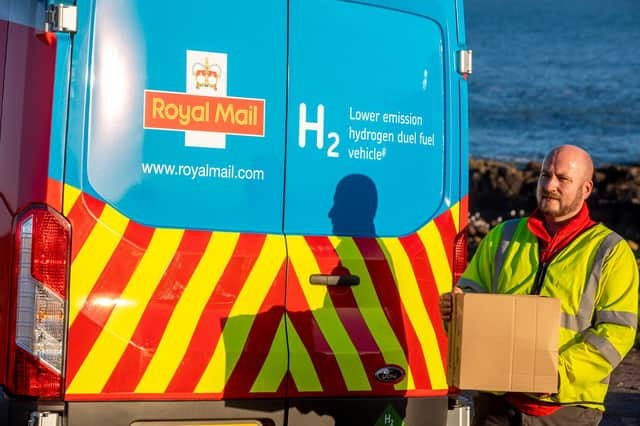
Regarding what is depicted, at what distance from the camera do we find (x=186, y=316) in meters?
4.38

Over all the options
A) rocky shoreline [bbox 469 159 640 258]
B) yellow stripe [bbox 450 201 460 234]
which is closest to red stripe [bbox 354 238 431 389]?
yellow stripe [bbox 450 201 460 234]

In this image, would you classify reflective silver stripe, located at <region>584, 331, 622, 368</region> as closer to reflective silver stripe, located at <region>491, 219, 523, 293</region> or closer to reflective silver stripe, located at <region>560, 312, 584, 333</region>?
reflective silver stripe, located at <region>560, 312, 584, 333</region>

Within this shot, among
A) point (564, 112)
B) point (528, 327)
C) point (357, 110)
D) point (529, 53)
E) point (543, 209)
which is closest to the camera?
point (528, 327)

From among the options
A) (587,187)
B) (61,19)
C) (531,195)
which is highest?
(531,195)

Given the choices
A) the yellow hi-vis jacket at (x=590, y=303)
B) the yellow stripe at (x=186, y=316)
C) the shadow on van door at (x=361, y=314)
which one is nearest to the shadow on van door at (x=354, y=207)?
the shadow on van door at (x=361, y=314)

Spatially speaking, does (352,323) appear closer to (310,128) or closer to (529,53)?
(310,128)

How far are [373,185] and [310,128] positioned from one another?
1.26ft

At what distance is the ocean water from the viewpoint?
31.1m

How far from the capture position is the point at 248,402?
4.50 metres

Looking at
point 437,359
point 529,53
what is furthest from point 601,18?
point 437,359

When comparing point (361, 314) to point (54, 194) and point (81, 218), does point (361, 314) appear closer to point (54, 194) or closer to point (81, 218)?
point (81, 218)

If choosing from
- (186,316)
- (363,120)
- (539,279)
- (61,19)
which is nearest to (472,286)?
(539,279)

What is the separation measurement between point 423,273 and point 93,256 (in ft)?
4.77

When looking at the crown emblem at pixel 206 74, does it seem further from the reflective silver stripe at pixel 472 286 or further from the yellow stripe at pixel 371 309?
the reflective silver stripe at pixel 472 286
